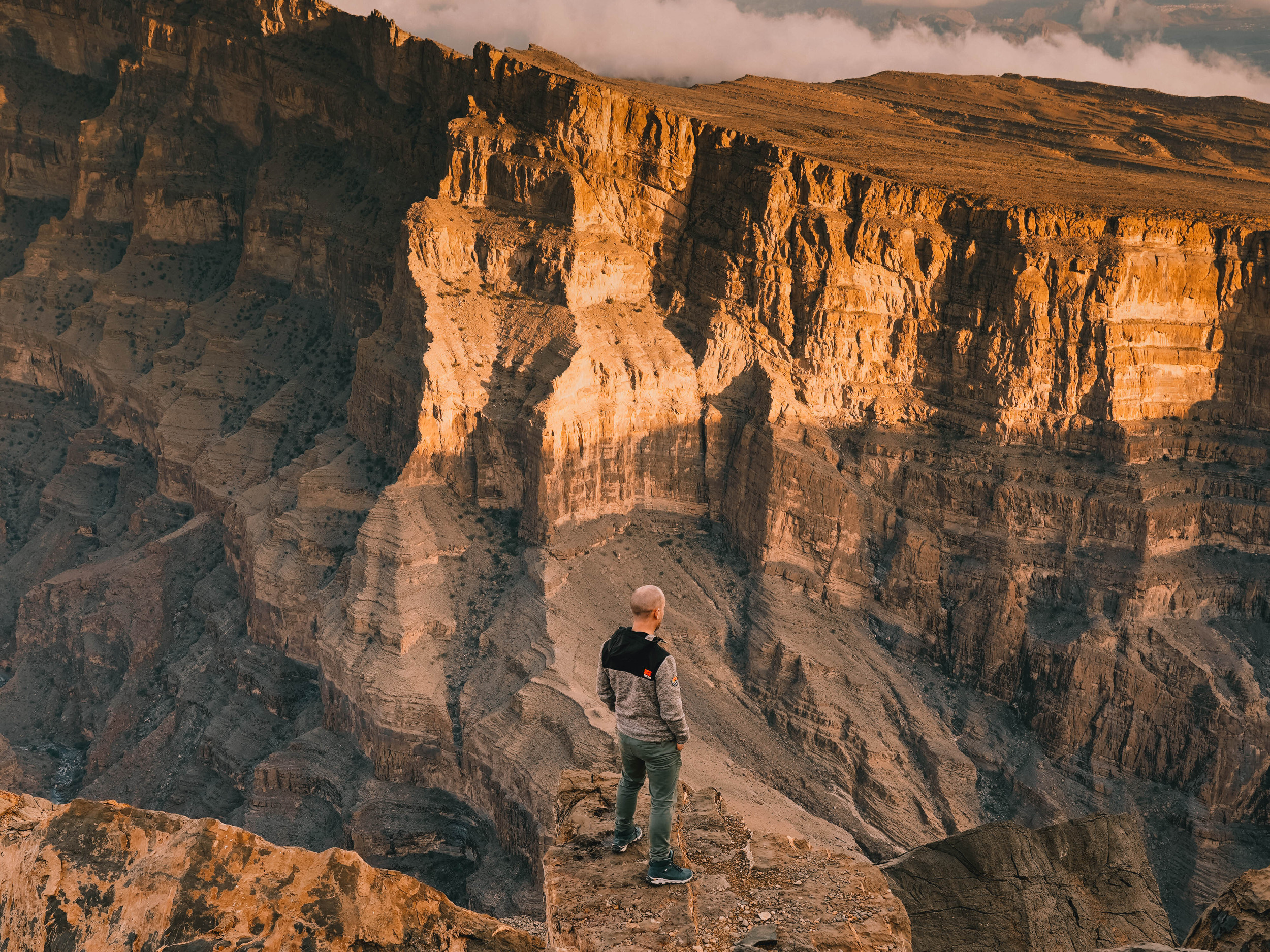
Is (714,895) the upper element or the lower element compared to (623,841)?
lower

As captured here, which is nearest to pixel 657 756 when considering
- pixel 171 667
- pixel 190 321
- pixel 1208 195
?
pixel 171 667

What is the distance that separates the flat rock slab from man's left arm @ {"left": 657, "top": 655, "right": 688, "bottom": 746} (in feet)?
6.30

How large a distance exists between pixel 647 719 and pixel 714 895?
250cm

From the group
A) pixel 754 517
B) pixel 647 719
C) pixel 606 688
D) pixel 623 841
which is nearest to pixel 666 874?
pixel 623 841

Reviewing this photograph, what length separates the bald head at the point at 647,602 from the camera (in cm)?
1577

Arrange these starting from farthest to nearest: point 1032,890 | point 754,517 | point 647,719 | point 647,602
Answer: point 754,517 < point 1032,890 < point 647,719 < point 647,602

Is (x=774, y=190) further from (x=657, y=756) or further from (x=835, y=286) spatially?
(x=657, y=756)

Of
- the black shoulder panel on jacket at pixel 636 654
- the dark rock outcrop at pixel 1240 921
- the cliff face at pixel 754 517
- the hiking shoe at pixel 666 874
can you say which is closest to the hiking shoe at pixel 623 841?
the hiking shoe at pixel 666 874

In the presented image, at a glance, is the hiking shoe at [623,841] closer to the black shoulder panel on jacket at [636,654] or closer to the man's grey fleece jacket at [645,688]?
the man's grey fleece jacket at [645,688]

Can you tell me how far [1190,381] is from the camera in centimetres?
5897

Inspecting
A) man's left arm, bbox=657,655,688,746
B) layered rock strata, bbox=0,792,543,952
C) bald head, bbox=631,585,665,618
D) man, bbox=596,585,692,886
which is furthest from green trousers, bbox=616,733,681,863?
layered rock strata, bbox=0,792,543,952

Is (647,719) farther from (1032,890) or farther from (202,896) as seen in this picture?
(1032,890)

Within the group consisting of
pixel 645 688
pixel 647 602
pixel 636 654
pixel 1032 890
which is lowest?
pixel 1032 890

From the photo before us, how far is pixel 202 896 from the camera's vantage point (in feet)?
48.5
